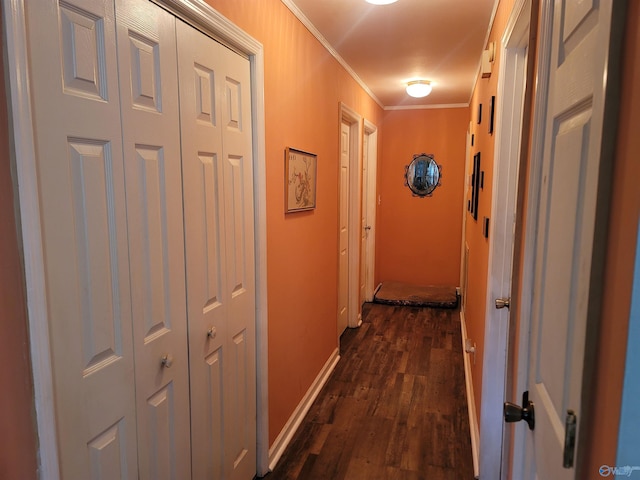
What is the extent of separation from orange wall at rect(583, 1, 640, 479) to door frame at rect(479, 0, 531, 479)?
125cm

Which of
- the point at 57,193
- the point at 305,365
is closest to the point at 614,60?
the point at 57,193

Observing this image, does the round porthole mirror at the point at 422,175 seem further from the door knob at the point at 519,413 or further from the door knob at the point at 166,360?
the door knob at the point at 519,413

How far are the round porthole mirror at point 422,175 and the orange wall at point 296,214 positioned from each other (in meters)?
2.29

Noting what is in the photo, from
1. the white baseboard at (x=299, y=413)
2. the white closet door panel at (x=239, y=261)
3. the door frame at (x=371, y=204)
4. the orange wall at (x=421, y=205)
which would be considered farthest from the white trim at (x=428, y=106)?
the white closet door panel at (x=239, y=261)

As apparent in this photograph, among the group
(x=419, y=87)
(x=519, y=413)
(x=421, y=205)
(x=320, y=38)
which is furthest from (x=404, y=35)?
(x=421, y=205)

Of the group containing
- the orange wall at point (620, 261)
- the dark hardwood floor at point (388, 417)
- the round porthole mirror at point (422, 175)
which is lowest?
the dark hardwood floor at point (388, 417)

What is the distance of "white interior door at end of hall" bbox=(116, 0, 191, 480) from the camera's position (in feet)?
4.00

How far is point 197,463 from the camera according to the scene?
1631 millimetres

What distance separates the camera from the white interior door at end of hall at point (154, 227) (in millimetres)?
1219

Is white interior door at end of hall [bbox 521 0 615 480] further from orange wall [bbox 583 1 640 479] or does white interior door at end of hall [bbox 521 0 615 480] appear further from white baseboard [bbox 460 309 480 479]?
white baseboard [bbox 460 309 480 479]

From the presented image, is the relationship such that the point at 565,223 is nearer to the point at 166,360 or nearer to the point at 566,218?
the point at 566,218

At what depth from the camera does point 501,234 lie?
2.02 meters

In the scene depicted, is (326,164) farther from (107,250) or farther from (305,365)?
(107,250)

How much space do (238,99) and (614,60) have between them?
57.4 inches
